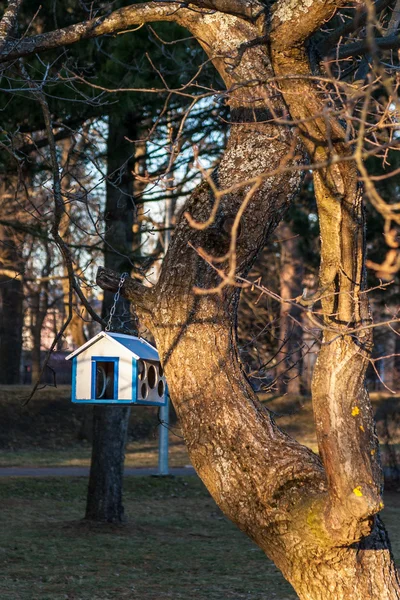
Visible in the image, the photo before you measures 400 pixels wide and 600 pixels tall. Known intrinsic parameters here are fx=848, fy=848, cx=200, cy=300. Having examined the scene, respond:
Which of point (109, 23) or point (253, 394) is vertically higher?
point (109, 23)

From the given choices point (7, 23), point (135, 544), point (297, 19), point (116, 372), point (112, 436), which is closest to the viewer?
point (297, 19)

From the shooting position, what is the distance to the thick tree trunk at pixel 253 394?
12.3ft

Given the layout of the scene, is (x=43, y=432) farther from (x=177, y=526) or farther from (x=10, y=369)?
(x=177, y=526)

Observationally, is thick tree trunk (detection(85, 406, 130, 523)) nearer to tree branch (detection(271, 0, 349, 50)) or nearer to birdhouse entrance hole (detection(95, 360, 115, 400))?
birdhouse entrance hole (detection(95, 360, 115, 400))

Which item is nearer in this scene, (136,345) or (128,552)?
(136,345)

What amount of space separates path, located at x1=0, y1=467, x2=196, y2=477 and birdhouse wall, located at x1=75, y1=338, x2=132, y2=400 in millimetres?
10937

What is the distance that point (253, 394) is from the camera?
4.16m

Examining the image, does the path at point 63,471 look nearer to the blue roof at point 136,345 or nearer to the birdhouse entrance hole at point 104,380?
the birdhouse entrance hole at point 104,380

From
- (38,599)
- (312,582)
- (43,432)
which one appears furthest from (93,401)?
(43,432)

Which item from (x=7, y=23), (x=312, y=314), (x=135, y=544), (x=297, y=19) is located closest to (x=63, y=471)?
(x=135, y=544)

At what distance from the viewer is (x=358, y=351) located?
3.80 m

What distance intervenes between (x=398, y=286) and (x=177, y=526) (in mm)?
6702

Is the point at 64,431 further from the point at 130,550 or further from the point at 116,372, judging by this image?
the point at 116,372

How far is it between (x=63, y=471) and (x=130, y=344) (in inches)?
478
